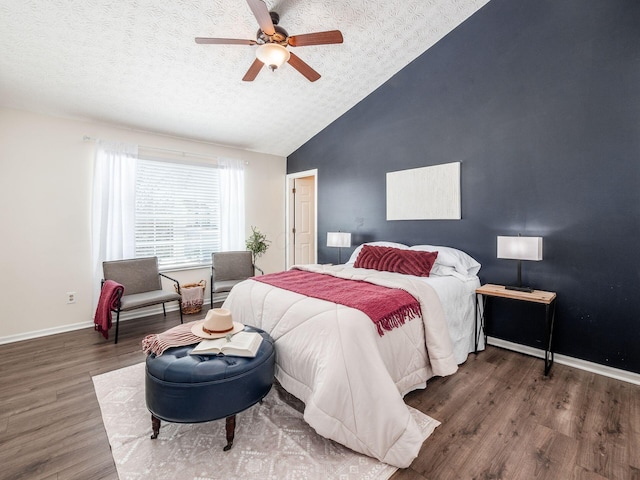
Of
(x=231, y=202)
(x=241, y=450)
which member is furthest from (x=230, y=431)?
(x=231, y=202)

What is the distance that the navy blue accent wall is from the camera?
7.96 feet

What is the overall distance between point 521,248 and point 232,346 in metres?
2.50

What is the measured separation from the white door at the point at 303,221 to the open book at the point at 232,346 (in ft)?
12.8

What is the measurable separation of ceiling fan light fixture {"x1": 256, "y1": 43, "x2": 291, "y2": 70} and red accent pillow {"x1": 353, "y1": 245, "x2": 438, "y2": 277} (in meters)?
2.16

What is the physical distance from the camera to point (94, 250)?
3697mm

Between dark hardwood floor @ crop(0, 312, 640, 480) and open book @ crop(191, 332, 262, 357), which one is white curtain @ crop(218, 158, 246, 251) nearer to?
dark hardwood floor @ crop(0, 312, 640, 480)

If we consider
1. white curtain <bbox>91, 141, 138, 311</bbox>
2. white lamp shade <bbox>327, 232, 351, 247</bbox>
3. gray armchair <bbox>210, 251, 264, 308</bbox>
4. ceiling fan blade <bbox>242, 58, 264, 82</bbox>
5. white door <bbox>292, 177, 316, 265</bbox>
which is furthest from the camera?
white door <bbox>292, 177, 316, 265</bbox>

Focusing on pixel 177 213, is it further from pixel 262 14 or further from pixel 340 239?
pixel 262 14

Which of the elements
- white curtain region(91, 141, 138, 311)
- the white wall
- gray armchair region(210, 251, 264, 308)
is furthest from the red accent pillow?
the white wall

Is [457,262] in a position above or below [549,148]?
below

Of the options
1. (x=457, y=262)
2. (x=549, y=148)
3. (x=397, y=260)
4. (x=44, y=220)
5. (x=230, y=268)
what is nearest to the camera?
(x=549, y=148)

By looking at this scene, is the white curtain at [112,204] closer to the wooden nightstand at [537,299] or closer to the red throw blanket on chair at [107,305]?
the red throw blanket on chair at [107,305]

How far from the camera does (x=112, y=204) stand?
3805 millimetres

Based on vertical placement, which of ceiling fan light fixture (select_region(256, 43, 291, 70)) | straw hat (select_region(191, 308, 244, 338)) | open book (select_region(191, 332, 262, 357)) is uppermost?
ceiling fan light fixture (select_region(256, 43, 291, 70))
